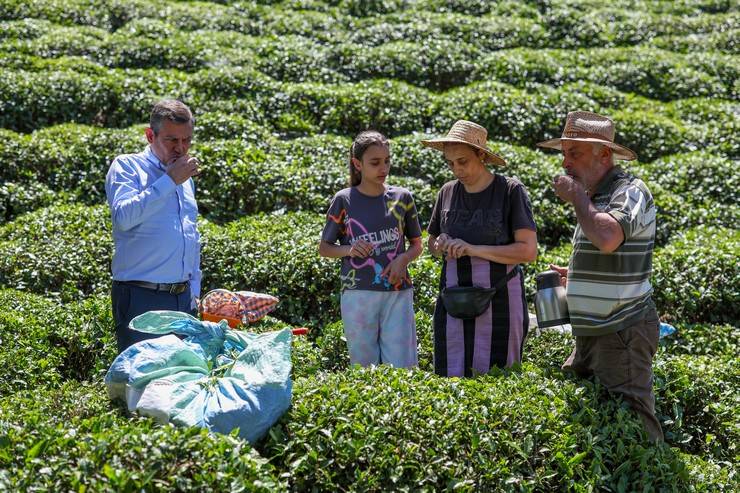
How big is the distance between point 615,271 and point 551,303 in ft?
1.50

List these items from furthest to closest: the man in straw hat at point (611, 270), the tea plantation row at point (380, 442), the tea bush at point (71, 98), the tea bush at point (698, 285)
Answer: the tea bush at point (71, 98) → the tea bush at point (698, 285) → the man in straw hat at point (611, 270) → the tea plantation row at point (380, 442)

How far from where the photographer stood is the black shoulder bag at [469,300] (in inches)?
177

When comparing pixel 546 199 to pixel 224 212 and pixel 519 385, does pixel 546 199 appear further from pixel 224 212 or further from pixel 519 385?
pixel 519 385

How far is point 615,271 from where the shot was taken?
13.5 feet

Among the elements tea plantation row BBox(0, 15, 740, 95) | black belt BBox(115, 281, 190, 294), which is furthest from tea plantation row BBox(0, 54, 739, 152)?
black belt BBox(115, 281, 190, 294)

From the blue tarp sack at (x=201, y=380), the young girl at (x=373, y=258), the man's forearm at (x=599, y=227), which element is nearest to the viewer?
the blue tarp sack at (x=201, y=380)

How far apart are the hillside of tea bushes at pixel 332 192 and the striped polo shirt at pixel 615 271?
413mm

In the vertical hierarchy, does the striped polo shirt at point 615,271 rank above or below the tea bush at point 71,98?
below

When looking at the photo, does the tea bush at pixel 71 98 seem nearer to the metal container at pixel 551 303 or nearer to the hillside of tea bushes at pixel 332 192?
the hillside of tea bushes at pixel 332 192

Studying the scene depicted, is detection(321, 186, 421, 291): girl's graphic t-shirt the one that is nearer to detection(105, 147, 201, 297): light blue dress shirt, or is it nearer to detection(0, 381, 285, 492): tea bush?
detection(105, 147, 201, 297): light blue dress shirt

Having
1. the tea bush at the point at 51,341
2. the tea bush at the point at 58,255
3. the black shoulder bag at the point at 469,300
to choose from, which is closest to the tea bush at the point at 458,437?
the black shoulder bag at the point at 469,300

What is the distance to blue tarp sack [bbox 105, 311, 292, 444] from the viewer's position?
11.8 ft

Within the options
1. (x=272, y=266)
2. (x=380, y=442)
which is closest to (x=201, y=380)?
(x=380, y=442)

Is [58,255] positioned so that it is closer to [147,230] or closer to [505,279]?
[147,230]
